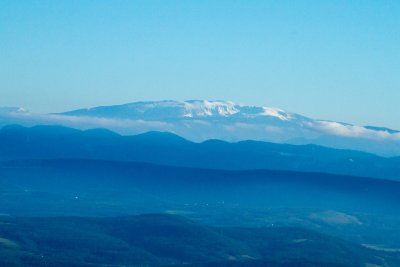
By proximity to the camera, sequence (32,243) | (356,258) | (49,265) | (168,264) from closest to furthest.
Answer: (49,265) → (168,264) → (32,243) → (356,258)

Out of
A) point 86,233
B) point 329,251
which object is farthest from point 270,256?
point 86,233

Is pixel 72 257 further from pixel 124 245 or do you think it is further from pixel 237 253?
pixel 237 253

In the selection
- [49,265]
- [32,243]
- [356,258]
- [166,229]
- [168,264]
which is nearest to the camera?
[49,265]

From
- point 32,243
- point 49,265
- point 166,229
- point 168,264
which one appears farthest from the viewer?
point 166,229

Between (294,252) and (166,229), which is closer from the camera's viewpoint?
(294,252)

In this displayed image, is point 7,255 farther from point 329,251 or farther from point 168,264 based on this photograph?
point 329,251

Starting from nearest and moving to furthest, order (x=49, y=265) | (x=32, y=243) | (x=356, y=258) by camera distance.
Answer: (x=49, y=265)
(x=32, y=243)
(x=356, y=258)

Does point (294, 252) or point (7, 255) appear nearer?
point (7, 255)

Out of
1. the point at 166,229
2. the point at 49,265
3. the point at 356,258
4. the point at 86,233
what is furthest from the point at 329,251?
the point at 49,265
